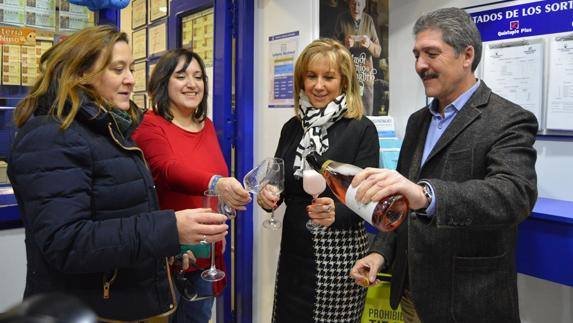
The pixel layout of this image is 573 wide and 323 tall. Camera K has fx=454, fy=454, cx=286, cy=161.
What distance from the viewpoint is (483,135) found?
4.24 feet

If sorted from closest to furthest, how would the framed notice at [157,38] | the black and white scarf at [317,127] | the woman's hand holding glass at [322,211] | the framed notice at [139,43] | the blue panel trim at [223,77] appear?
the woman's hand holding glass at [322,211] → the black and white scarf at [317,127] → the blue panel trim at [223,77] → the framed notice at [157,38] → the framed notice at [139,43]

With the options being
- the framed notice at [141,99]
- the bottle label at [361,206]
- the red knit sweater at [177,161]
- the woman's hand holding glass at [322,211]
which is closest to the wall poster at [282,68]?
Answer: the red knit sweater at [177,161]

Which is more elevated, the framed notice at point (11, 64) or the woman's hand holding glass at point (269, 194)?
the framed notice at point (11, 64)

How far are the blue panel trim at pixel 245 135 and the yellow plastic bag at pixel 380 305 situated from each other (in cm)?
83

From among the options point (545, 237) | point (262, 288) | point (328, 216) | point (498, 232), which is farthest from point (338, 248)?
point (262, 288)

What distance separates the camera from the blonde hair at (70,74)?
1.23 m

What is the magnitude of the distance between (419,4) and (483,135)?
5.57ft

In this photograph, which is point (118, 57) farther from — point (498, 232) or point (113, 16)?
point (498, 232)

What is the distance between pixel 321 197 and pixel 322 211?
0.58 feet

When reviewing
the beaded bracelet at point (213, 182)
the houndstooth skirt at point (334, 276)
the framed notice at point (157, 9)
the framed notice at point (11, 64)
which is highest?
the framed notice at point (157, 9)

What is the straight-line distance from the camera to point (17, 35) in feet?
6.52

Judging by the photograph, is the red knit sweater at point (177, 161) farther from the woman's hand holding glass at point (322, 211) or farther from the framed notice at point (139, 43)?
the framed notice at point (139, 43)

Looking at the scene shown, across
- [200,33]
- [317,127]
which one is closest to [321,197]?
[317,127]

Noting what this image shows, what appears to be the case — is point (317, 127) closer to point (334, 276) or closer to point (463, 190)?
point (334, 276)
